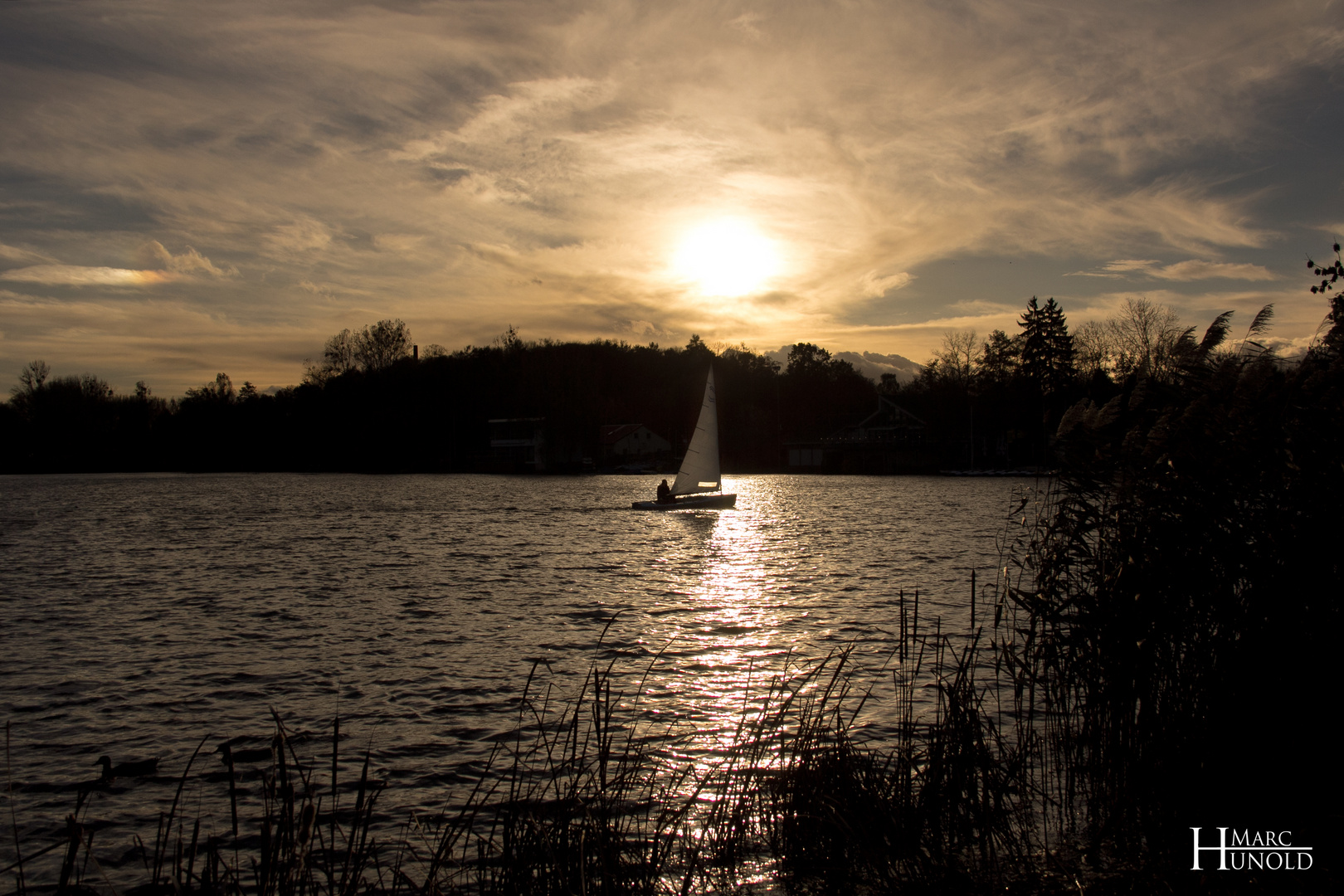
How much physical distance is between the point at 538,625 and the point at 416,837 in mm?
9492

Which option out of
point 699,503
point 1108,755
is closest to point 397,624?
point 1108,755

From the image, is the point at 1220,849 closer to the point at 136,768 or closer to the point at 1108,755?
the point at 1108,755

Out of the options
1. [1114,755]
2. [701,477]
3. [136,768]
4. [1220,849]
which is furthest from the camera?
[701,477]

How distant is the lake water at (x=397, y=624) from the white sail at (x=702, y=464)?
195 inches

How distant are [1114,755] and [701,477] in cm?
4125

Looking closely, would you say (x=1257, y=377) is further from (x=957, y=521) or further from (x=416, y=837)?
(x=957, y=521)

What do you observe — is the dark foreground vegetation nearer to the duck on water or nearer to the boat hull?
the duck on water

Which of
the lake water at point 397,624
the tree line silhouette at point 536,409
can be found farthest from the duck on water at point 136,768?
the tree line silhouette at point 536,409

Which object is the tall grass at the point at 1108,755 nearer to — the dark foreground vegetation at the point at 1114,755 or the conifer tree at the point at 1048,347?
the dark foreground vegetation at the point at 1114,755

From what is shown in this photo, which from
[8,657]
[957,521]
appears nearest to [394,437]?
[957,521]

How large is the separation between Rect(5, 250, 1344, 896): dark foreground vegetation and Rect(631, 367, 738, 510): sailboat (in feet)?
124

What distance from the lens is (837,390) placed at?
14925 centimetres

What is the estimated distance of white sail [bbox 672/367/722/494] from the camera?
153 ft

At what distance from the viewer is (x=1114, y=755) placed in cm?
703
